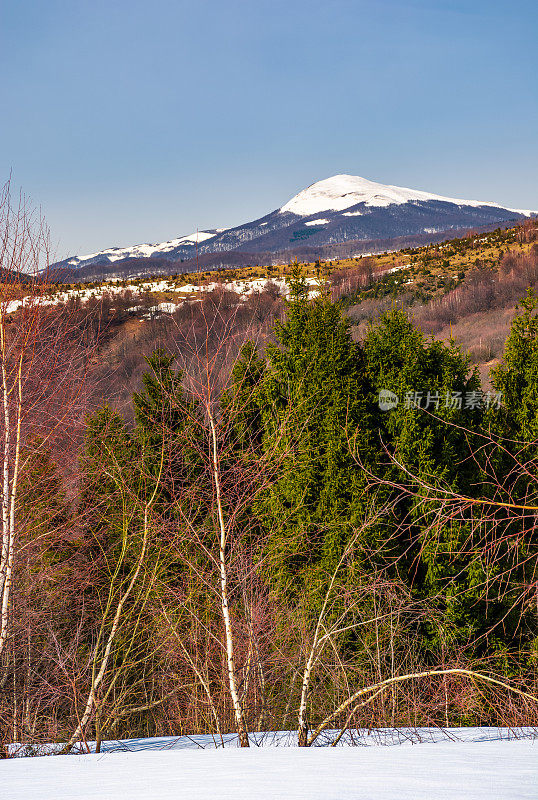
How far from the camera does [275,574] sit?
1033 cm

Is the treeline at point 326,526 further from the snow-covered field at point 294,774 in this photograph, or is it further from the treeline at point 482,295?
the treeline at point 482,295

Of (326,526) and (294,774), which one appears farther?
(326,526)

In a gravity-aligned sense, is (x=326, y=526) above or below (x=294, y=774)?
below

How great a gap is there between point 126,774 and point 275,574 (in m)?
6.69
